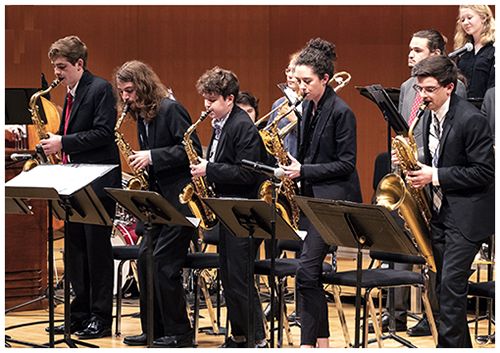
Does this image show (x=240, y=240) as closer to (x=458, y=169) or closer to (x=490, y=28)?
(x=458, y=169)

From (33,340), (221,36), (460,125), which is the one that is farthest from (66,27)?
(460,125)

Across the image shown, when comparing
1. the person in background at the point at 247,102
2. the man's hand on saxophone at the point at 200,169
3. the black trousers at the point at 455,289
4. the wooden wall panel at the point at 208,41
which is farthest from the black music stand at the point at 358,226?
the wooden wall panel at the point at 208,41

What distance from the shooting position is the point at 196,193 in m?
3.91

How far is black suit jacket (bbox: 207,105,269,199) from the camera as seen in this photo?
3.60 meters

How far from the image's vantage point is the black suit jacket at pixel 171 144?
3902 millimetres

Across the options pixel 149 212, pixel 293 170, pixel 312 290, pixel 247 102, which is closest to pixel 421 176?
pixel 293 170

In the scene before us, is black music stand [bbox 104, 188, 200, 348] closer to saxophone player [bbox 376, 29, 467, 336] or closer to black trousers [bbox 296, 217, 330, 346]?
black trousers [bbox 296, 217, 330, 346]

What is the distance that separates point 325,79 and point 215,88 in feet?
2.00

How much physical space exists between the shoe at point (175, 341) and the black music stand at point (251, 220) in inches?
36.4

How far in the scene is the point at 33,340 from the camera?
4.09 m

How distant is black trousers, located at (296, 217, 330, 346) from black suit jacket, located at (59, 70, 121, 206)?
1.45 m

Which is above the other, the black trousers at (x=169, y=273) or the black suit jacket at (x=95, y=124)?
the black suit jacket at (x=95, y=124)

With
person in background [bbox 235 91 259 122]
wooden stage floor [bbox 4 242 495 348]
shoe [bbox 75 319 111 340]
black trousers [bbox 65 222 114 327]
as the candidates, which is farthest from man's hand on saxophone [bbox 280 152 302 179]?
person in background [bbox 235 91 259 122]

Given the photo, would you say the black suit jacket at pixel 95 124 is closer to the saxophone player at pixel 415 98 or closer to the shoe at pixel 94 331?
the shoe at pixel 94 331
